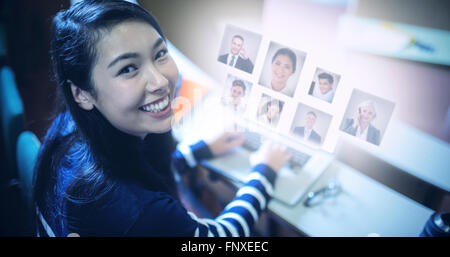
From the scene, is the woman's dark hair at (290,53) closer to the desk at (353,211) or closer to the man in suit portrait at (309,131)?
the man in suit portrait at (309,131)

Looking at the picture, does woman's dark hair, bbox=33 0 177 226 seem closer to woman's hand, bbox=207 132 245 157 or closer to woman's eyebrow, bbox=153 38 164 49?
woman's eyebrow, bbox=153 38 164 49

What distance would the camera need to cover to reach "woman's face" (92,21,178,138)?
0.60m

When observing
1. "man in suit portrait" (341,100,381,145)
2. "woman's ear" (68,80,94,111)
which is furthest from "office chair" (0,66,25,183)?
"man in suit portrait" (341,100,381,145)

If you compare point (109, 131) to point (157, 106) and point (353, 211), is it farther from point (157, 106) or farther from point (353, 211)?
point (353, 211)

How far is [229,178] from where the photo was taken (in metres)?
0.98

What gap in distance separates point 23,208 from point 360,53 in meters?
1.22

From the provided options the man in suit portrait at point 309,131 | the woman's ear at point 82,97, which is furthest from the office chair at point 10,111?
the man in suit portrait at point 309,131

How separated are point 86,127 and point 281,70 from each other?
507 mm

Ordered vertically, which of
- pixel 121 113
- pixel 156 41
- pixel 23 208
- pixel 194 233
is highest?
pixel 156 41

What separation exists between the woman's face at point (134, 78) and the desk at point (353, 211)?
38cm

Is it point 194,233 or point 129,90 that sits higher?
point 129,90

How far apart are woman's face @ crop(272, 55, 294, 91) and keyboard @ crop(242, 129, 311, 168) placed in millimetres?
301

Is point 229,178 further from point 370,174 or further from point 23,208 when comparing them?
point 23,208
